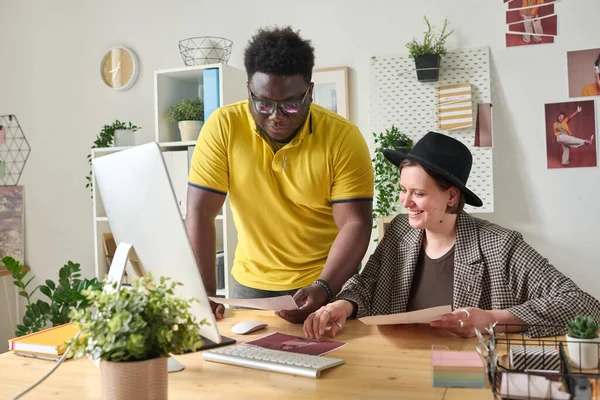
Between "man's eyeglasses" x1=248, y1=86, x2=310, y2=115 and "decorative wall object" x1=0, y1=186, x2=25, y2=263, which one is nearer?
"man's eyeglasses" x1=248, y1=86, x2=310, y2=115

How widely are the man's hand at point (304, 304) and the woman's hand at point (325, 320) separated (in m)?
0.05

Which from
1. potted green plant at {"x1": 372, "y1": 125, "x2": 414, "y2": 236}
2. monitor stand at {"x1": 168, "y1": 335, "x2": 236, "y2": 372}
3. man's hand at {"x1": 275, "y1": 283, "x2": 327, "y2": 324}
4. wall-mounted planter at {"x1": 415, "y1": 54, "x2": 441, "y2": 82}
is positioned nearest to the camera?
monitor stand at {"x1": 168, "y1": 335, "x2": 236, "y2": 372}

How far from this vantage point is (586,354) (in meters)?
1.29

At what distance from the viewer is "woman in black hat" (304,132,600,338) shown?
5.55 feet

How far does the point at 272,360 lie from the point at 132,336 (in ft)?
1.43

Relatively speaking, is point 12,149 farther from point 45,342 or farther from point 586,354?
point 586,354

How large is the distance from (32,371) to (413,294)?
1060 mm

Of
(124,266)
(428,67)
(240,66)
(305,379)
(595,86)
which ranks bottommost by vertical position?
(305,379)

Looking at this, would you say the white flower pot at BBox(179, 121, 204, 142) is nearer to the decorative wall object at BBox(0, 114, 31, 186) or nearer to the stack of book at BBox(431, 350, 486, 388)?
the decorative wall object at BBox(0, 114, 31, 186)

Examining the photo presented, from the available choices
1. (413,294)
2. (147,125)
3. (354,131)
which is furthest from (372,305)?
(147,125)

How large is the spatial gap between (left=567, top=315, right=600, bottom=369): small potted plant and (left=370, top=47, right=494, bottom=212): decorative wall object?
6.51 feet

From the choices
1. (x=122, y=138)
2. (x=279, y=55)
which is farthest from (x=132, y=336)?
(x=122, y=138)

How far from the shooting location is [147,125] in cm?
400

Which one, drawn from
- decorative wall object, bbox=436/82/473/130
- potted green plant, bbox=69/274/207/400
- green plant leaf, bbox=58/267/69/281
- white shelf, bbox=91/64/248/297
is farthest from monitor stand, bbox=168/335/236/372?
decorative wall object, bbox=436/82/473/130
